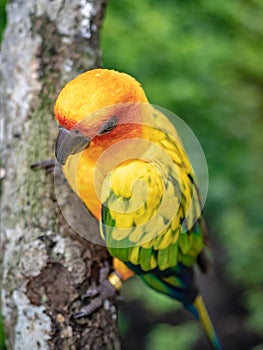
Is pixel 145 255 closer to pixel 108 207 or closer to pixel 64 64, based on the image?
pixel 108 207

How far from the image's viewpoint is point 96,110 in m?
1.20

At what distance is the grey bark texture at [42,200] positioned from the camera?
1453 millimetres

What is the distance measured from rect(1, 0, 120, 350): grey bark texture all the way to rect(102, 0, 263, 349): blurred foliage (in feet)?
2.43

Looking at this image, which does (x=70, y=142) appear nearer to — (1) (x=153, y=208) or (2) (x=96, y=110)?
(2) (x=96, y=110)

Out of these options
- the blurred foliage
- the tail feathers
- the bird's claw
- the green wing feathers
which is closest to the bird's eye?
the green wing feathers

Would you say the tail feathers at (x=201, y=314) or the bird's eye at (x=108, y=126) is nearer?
the bird's eye at (x=108, y=126)

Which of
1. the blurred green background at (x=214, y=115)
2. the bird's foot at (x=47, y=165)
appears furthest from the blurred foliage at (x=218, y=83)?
the bird's foot at (x=47, y=165)

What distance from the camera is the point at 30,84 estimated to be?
167 centimetres

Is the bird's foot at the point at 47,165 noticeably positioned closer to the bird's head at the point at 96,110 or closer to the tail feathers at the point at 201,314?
the bird's head at the point at 96,110

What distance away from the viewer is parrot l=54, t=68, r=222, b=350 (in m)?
1.23

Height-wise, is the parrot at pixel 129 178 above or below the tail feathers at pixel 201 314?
above

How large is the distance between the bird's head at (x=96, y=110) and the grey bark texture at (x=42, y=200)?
30cm

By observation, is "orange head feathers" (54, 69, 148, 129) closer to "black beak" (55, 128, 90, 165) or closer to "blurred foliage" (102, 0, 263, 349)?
"black beak" (55, 128, 90, 165)

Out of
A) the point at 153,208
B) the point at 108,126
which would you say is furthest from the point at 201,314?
the point at 108,126
